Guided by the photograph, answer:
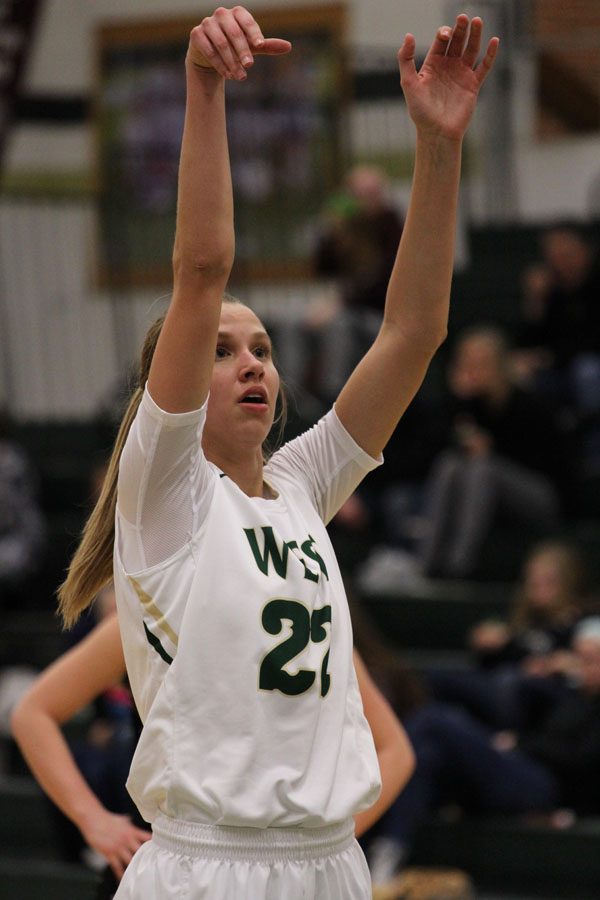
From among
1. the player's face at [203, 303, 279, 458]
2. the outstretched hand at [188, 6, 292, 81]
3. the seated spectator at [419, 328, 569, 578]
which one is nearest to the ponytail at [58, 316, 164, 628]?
the player's face at [203, 303, 279, 458]

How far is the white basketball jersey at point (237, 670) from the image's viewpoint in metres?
2.30

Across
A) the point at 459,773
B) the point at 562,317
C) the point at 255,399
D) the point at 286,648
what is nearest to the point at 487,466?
the point at 562,317

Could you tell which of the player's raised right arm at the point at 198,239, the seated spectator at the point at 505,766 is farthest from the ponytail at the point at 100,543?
the seated spectator at the point at 505,766

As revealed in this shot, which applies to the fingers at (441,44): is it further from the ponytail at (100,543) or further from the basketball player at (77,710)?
the basketball player at (77,710)

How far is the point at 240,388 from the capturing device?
2.44 meters

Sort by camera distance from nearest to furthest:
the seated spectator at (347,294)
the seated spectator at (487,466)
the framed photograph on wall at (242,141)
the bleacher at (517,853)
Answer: the bleacher at (517,853) < the seated spectator at (487,466) < the seated spectator at (347,294) < the framed photograph on wall at (242,141)

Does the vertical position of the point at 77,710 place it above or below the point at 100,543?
below

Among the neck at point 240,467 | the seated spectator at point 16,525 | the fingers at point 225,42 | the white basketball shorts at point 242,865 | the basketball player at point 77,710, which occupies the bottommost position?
the seated spectator at point 16,525

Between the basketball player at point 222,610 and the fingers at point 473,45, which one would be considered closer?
the basketball player at point 222,610

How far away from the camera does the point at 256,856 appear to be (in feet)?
7.66

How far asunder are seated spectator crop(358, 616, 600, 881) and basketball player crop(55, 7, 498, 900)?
3145mm

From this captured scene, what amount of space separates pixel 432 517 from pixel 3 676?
84.6 inches

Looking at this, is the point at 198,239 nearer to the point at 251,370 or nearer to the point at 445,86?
the point at 251,370

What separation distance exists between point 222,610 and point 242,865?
Result: 0.38 m
